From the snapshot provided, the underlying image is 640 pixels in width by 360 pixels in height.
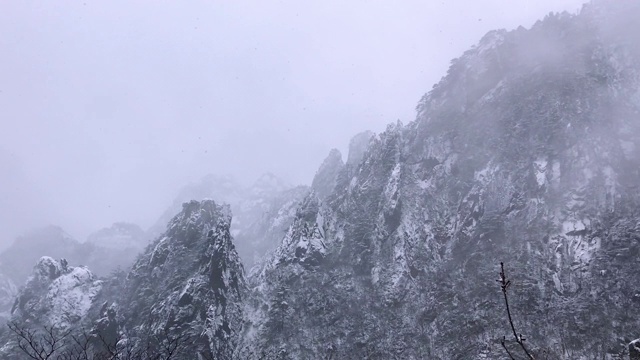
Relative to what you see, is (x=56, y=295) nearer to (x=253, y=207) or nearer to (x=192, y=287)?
(x=192, y=287)

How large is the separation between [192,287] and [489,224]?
1615 inches

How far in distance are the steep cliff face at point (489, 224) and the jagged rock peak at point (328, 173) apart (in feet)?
81.4

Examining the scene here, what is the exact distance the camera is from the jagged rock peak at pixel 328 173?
102m

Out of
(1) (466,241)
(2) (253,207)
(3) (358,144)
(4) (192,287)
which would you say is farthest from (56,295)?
(2) (253,207)

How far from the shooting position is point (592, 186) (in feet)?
176

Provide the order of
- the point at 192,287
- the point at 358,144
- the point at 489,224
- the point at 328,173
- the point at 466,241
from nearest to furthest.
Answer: the point at 489,224
the point at 466,241
the point at 192,287
the point at 328,173
the point at 358,144

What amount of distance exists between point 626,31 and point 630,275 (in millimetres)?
46932

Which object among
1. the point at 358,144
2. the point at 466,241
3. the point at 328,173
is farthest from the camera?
the point at 358,144

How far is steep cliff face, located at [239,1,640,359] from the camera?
46750 mm


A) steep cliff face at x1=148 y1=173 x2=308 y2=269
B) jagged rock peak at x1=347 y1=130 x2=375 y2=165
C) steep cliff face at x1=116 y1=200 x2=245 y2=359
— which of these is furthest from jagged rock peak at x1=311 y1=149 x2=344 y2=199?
steep cliff face at x1=116 y1=200 x2=245 y2=359

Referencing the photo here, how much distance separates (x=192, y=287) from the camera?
58.8 metres

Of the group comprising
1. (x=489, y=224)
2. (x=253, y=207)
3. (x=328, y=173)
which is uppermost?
(x=253, y=207)

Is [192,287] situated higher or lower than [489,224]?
lower

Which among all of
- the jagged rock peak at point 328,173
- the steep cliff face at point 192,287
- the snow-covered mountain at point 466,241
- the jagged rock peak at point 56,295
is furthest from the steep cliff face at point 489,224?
the jagged rock peak at point 56,295
